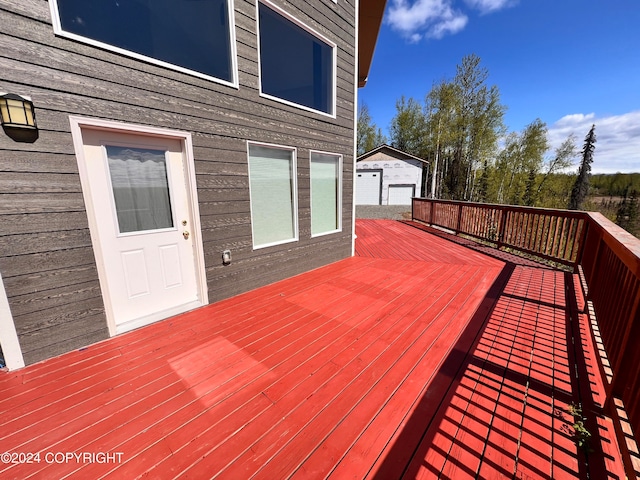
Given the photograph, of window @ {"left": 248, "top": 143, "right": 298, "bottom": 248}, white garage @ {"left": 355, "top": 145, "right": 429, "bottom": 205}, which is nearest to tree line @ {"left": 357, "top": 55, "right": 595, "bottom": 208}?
white garage @ {"left": 355, "top": 145, "right": 429, "bottom": 205}

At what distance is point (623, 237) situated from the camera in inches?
74.2

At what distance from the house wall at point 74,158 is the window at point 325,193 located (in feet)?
3.49

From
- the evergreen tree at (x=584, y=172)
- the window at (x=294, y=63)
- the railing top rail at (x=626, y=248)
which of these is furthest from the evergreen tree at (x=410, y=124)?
the railing top rail at (x=626, y=248)

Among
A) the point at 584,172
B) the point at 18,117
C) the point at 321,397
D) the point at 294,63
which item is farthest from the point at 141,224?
the point at 584,172

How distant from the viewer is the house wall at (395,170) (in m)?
15.2

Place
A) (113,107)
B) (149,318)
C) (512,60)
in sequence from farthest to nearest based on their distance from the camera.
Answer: (512,60) < (149,318) < (113,107)

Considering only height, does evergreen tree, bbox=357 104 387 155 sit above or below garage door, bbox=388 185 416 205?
above

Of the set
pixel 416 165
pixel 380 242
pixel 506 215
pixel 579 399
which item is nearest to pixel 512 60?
pixel 416 165

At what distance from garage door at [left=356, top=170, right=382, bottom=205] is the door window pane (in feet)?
47.1

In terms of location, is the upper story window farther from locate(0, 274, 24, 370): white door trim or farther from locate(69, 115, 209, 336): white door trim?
locate(0, 274, 24, 370): white door trim

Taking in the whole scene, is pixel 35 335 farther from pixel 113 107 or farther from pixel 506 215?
pixel 506 215

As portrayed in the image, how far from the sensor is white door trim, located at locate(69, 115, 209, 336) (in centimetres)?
196

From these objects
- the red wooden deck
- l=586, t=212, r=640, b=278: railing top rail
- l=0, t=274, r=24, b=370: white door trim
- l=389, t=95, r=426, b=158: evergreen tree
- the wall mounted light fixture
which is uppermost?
l=389, t=95, r=426, b=158: evergreen tree

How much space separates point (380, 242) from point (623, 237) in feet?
14.1
